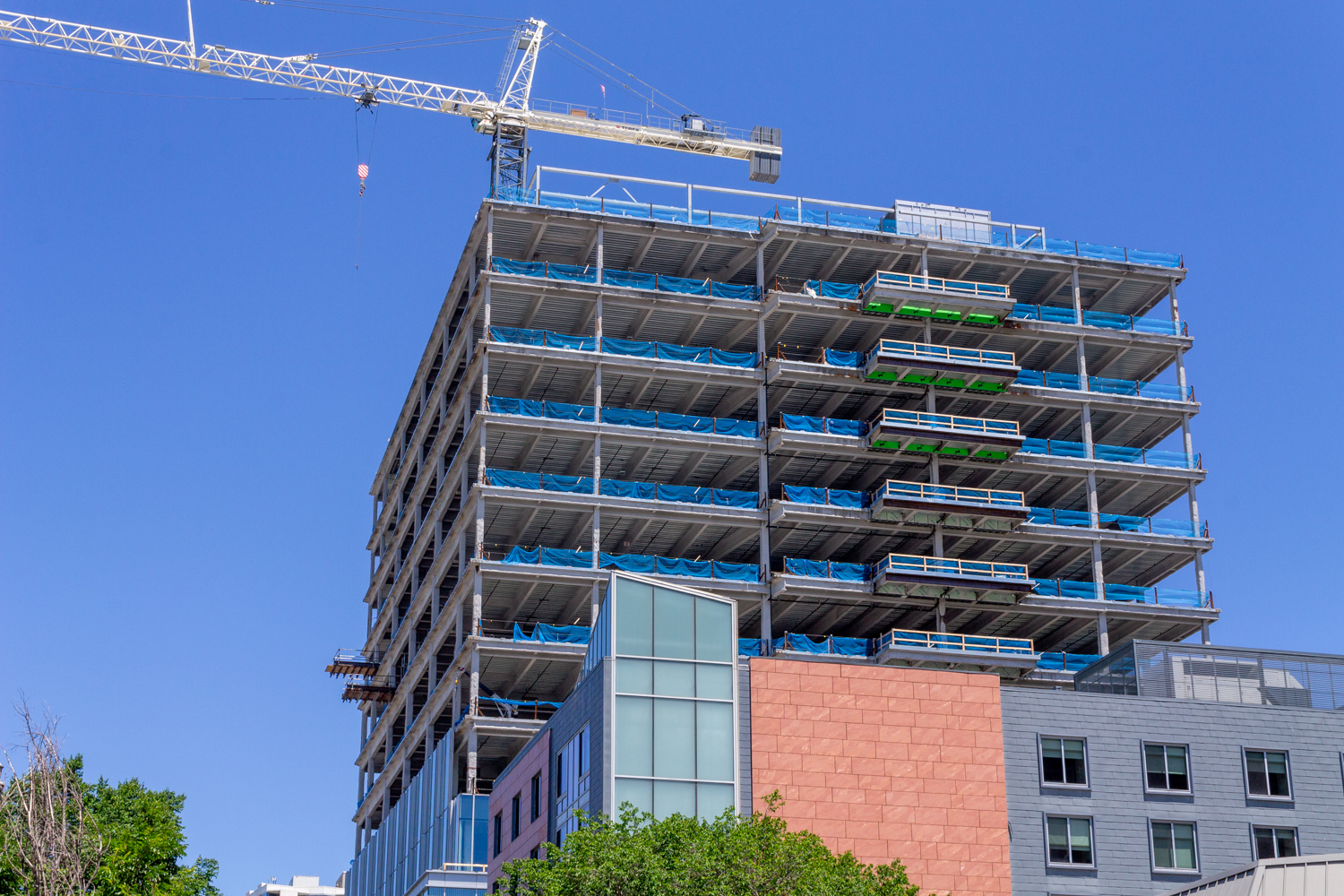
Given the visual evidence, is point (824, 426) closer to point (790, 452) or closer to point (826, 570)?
point (790, 452)

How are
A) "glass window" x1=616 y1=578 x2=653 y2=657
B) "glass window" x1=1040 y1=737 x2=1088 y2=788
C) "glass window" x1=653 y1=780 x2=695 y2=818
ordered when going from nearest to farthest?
"glass window" x1=653 y1=780 x2=695 y2=818 < "glass window" x1=616 y1=578 x2=653 y2=657 < "glass window" x1=1040 y1=737 x2=1088 y2=788

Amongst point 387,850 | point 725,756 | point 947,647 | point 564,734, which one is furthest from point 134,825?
point 947,647

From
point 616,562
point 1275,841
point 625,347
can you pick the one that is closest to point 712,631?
point 1275,841

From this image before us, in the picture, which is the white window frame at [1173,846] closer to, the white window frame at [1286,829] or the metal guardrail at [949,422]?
the white window frame at [1286,829]

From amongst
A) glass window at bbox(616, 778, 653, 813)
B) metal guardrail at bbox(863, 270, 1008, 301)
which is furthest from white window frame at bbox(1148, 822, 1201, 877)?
metal guardrail at bbox(863, 270, 1008, 301)

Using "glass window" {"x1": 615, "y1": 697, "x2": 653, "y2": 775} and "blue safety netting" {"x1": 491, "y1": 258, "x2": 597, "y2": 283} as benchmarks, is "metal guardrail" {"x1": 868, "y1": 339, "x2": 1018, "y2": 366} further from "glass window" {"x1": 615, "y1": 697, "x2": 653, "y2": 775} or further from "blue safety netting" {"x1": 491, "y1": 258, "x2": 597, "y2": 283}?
"glass window" {"x1": 615, "y1": 697, "x2": 653, "y2": 775}

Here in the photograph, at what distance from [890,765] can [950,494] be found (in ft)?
123

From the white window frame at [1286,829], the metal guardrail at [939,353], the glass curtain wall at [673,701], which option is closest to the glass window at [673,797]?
the glass curtain wall at [673,701]

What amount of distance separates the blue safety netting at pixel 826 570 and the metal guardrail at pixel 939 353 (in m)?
12.6

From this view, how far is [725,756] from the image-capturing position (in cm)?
6638

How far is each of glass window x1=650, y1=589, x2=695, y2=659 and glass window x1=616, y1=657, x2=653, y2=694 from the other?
0.78m

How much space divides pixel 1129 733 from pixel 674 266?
47.1 meters

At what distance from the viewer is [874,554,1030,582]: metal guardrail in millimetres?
100812

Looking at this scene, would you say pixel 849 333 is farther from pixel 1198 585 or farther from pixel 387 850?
pixel 387 850
